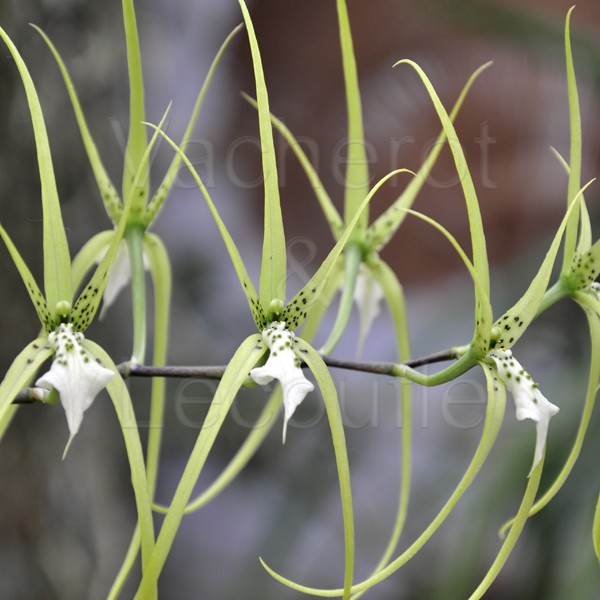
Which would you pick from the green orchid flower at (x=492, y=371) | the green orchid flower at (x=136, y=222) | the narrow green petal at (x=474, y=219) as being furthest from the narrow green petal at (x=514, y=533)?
the green orchid flower at (x=136, y=222)

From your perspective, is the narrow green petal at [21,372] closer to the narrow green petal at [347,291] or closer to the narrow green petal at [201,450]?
the narrow green petal at [201,450]

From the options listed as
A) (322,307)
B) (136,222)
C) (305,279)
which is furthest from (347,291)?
(305,279)

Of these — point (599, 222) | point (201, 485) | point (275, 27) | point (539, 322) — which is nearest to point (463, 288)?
point (539, 322)

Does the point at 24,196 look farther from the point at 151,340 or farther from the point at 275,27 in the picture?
the point at 275,27

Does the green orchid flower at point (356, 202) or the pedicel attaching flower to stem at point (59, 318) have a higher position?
the green orchid flower at point (356, 202)

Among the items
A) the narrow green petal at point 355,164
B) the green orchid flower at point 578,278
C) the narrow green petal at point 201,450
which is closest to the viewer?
the narrow green petal at point 201,450

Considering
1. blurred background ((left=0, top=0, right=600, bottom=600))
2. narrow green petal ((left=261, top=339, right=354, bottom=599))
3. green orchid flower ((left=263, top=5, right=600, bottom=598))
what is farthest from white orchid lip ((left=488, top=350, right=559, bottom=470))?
blurred background ((left=0, top=0, right=600, bottom=600))

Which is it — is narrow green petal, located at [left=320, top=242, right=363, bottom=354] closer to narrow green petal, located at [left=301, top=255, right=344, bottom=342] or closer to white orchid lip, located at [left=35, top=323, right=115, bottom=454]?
narrow green petal, located at [left=301, top=255, right=344, bottom=342]

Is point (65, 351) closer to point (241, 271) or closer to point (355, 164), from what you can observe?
point (241, 271)
